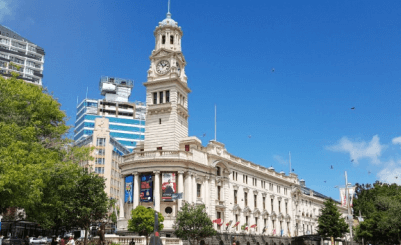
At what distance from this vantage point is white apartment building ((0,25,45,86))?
140 meters

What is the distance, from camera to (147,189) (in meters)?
61.0

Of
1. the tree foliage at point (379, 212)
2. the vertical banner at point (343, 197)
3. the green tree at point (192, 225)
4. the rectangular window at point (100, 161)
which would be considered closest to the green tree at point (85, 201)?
the green tree at point (192, 225)

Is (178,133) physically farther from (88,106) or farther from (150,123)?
(88,106)

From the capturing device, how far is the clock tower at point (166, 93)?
2688 inches

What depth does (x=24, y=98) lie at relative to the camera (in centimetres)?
3638

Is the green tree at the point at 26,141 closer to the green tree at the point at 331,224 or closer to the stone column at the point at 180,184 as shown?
the stone column at the point at 180,184

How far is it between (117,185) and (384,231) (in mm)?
64418

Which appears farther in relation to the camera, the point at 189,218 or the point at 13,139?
the point at 189,218

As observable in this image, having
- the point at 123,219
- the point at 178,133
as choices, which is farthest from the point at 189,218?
the point at 178,133

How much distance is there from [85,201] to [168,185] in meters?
16.6

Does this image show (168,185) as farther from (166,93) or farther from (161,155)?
(166,93)

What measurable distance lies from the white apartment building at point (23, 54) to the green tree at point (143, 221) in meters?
95.8

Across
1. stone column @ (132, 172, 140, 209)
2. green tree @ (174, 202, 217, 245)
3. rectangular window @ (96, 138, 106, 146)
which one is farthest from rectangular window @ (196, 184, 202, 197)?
rectangular window @ (96, 138, 106, 146)

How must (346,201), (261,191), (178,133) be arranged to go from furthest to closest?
1. (261,191)
2. (178,133)
3. (346,201)
